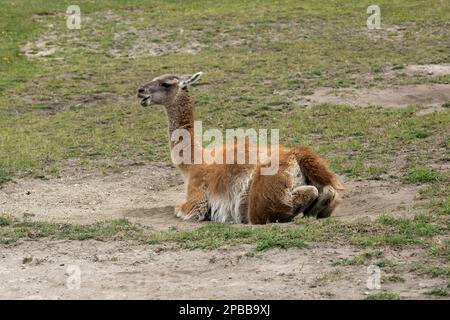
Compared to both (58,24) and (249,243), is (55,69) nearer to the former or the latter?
(58,24)

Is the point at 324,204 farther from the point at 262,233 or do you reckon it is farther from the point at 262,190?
the point at 262,233

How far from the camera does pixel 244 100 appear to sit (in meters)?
15.9

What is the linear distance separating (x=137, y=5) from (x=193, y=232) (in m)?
16.8

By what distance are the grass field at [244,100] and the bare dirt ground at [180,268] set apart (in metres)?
0.12

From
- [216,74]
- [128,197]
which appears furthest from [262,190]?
[216,74]

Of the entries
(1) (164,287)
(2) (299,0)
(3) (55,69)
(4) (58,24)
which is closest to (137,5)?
(4) (58,24)

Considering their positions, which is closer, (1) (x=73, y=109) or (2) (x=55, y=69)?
(1) (x=73, y=109)

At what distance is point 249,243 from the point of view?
802cm

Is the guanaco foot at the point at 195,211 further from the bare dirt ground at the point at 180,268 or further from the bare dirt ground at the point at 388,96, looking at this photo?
the bare dirt ground at the point at 388,96

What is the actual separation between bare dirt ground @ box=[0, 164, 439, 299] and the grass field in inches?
4.8

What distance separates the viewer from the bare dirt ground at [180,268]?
6.78 m

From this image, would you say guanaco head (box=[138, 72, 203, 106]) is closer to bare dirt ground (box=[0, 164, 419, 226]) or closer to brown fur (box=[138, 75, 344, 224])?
brown fur (box=[138, 75, 344, 224])

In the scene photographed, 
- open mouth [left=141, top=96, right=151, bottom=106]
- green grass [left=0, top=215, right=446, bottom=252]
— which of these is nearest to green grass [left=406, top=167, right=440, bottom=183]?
green grass [left=0, top=215, right=446, bottom=252]

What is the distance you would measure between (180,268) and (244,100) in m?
8.66
